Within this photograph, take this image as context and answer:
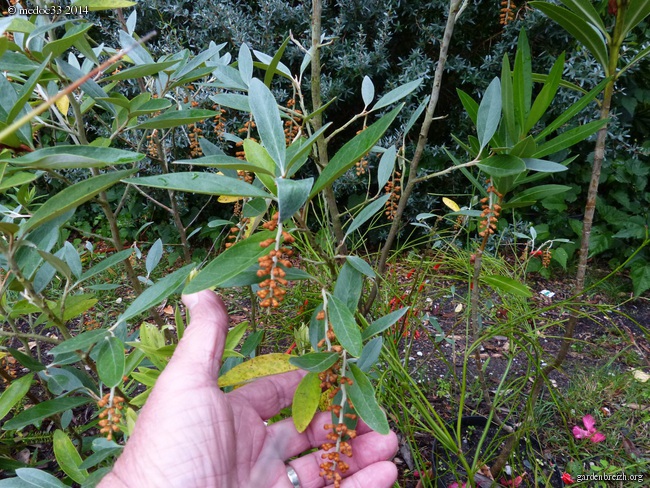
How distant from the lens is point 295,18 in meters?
2.69

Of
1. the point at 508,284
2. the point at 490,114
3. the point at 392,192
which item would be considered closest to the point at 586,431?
the point at 508,284

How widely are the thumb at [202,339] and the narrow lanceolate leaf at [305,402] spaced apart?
16cm

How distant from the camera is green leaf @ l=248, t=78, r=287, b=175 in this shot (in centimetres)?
60

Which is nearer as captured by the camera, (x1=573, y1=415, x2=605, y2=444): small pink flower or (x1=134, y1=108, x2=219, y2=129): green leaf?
(x1=134, y1=108, x2=219, y2=129): green leaf

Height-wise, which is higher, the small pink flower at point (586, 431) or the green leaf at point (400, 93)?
the green leaf at point (400, 93)

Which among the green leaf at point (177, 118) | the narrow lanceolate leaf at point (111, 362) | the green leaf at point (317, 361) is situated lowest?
the narrow lanceolate leaf at point (111, 362)

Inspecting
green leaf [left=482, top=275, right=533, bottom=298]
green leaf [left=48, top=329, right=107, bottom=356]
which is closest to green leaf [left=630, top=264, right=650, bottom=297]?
green leaf [left=482, top=275, right=533, bottom=298]

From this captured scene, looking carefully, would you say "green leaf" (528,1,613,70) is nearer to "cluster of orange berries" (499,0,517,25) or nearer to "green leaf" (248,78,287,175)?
"green leaf" (248,78,287,175)

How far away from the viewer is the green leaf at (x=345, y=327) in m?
0.59

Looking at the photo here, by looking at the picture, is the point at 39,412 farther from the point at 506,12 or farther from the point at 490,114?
the point at 506,12

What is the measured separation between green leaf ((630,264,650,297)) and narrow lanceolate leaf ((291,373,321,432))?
2.46 meters

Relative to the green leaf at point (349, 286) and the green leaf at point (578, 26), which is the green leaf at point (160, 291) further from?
the green leaf at point (578, 26)

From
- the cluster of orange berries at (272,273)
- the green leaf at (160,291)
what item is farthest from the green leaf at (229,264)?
the green leaf at (160,291)

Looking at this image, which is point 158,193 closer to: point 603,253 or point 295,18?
point 295,18
